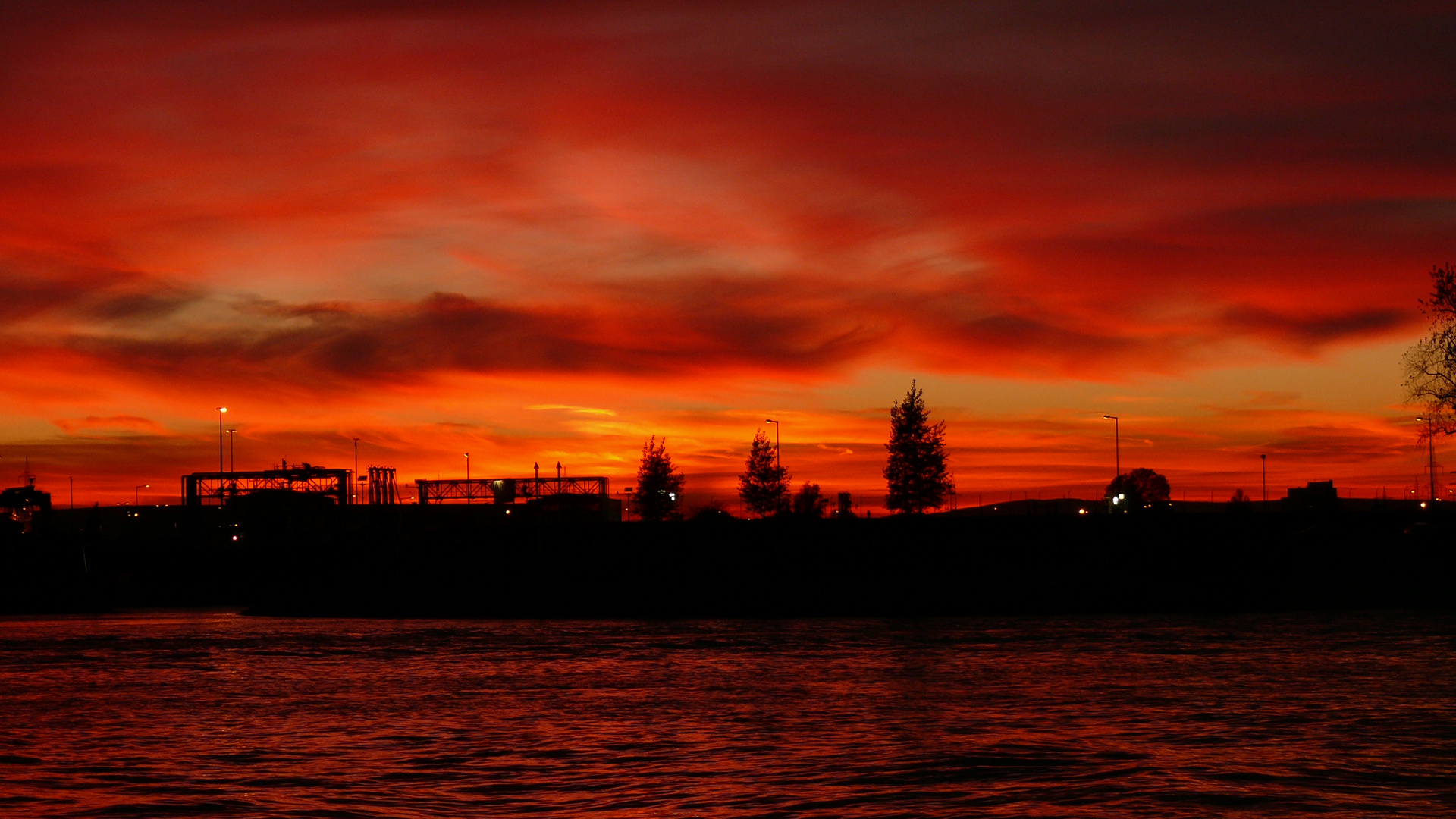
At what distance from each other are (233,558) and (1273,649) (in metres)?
121

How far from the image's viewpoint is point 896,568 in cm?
10250

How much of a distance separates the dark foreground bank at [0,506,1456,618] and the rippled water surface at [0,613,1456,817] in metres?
25.7

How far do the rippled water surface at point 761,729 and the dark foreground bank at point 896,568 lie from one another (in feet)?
84.5

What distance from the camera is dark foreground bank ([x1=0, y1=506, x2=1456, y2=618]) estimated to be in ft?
305

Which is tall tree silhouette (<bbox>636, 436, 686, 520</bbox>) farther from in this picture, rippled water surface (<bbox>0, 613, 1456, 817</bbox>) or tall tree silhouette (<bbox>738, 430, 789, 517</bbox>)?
rippled water surface (<bbox>0, 613, 1456, 817</bbox>)

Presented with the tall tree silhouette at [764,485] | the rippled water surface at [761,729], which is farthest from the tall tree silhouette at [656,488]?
the rippled water surface at [761,729]

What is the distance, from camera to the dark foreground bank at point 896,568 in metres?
92.9

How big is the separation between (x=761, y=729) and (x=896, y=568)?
68.1 metres

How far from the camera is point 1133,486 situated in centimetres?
19525

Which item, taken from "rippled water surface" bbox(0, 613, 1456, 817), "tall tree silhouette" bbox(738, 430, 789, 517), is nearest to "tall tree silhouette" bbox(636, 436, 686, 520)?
"tall tree silhouette" bbox(738, 430, 789, 517)

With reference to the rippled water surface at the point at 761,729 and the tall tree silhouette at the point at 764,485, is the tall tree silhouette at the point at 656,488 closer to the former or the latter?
the tall tree silhouette at the point at 764,485

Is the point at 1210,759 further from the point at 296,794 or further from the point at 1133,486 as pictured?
the point at 1133,486

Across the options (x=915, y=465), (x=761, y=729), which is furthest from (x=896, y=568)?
(x=761, y=729)

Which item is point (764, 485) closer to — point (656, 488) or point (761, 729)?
point (656, 488)
